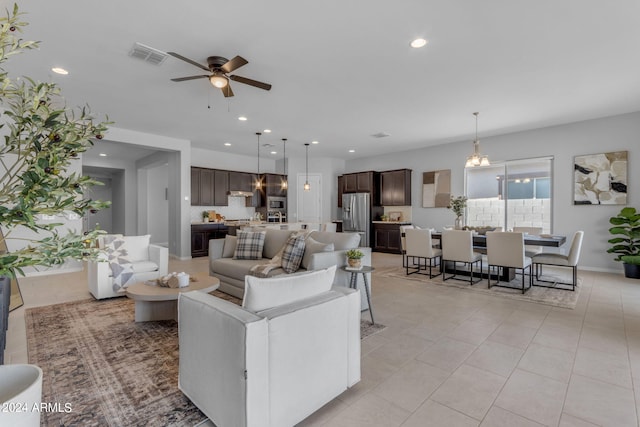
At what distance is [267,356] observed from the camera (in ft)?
5.13

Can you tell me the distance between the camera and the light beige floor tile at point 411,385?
2.02 m

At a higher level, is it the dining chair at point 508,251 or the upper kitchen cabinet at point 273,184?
the upper kitchen cabinet at point 273,184

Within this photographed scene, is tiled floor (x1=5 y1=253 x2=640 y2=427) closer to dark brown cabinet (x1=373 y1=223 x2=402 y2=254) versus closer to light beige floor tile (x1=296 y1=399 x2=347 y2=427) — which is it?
light beige floor tile (x1=296 y1=399 x2=347 y2=427)

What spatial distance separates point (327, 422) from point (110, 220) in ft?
42.7

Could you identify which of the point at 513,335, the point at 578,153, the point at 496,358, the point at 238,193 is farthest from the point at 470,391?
the point at 238,193

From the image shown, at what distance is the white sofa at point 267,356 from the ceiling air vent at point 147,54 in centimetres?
276

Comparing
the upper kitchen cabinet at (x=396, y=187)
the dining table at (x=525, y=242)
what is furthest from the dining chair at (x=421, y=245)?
the upper kitchen cabinet at (x=396, y=187)

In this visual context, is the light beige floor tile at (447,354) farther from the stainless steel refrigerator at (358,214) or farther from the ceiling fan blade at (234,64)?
the stainless steel refrigerator at (358,214)

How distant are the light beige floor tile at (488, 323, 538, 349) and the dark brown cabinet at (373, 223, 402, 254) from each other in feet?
17.0

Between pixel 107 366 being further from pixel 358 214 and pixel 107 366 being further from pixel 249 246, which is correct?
pixel 358 214

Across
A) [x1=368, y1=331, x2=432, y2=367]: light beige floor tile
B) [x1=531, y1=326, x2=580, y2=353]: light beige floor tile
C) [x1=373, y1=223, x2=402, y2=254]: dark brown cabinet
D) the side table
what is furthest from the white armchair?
[x1=373, y1=223, x2=402, y2=254]: dark brown cabinet

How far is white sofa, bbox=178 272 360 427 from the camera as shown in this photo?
152cm

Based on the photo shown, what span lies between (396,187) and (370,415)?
24.4 ft

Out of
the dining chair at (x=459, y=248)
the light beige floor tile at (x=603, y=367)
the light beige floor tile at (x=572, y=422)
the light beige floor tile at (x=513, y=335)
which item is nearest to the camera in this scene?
the light beige floor tile at (x=572, y=422)
